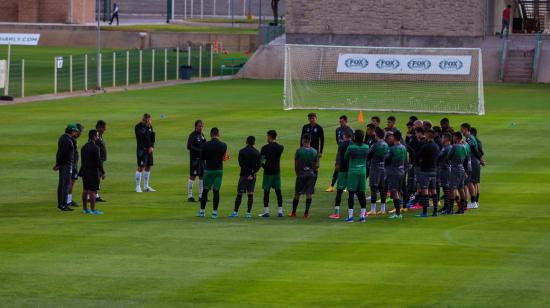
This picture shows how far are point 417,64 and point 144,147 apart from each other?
101 ft

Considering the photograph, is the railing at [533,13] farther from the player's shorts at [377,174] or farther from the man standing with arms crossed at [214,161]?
the man standing with arms crossed at [214,161]

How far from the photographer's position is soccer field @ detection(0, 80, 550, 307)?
58.0 ft

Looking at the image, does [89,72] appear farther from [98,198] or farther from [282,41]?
[98,198]

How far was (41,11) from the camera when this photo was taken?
4171 inches

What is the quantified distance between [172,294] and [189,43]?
71.9 metres

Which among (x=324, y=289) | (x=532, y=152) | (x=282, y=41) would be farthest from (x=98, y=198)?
(x=282, y=41)

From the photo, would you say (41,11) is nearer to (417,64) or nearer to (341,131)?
(417,64)

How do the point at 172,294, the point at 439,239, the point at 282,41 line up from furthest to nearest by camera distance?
the point at 282,41, the point at 439,239, the point at 172,294

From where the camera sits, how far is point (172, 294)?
57.8ft

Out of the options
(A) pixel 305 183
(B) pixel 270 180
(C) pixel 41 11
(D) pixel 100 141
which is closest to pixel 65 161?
(D) pixel 100 141

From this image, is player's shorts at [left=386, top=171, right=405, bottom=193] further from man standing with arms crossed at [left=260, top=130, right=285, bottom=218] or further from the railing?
the railing

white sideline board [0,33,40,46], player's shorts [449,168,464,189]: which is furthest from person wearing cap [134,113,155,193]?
white sideline board [0,33,40,46]

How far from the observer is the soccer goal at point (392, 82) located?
175ft

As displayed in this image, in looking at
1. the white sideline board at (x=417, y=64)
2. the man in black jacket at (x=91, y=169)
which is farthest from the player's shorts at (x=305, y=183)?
the white sideline board at (x=417, y=64)
